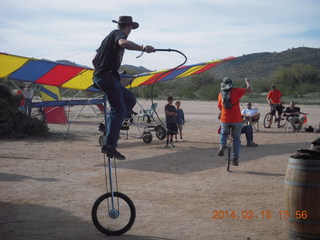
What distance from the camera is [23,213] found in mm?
6375

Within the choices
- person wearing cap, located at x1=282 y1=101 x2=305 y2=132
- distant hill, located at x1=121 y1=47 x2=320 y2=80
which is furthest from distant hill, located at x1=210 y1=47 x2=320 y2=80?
person wearing cap, located at x1=282 y1=101 x2=305 y2=132

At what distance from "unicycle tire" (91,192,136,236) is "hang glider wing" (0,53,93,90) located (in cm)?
802

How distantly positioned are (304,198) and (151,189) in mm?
3499

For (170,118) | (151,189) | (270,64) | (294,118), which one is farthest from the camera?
(270,64)

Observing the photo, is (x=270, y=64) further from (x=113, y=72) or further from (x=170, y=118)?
(x=113, y=72)

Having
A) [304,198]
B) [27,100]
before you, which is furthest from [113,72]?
[27,100]

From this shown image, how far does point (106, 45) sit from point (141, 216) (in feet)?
8.30

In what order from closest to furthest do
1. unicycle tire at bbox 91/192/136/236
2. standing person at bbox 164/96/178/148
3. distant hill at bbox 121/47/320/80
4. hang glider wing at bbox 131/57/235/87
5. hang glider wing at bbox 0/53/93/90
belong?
unicycle tire at bbox 91/192/136/236 → hang glider wing at bbox 0/53/93/90 → standing person at bbox 164/96/178/148 → hang glider wing at bbox 131/57/235/87 → distant hill at bbox 121/47/320/80

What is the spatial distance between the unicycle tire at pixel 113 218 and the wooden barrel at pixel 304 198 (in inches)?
74.9

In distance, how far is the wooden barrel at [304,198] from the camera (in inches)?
199

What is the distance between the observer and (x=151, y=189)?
8055 millimetres

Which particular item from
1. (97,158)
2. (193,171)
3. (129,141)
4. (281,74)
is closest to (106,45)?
(193,171)

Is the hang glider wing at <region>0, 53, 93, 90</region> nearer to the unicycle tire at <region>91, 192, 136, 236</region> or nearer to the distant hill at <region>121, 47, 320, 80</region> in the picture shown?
the unicycle tire at <region>91, 192, 136, 236</region>

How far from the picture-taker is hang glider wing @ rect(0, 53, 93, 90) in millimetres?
13500
